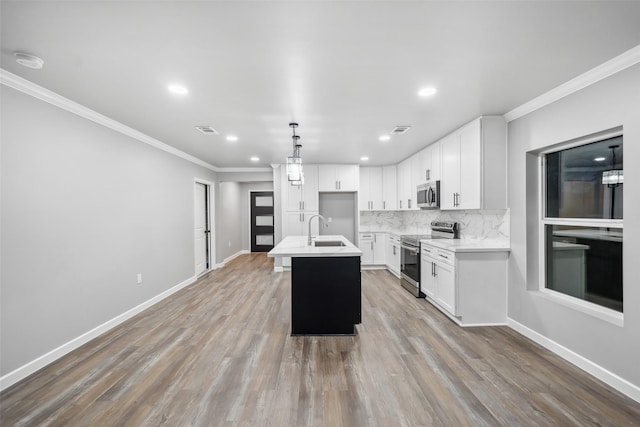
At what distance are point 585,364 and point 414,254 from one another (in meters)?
2.35

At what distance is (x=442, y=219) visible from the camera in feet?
16.6

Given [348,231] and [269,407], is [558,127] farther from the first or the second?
[348,231]

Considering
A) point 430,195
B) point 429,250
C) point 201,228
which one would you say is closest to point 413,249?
point 429,250

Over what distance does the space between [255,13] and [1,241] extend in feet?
8.33

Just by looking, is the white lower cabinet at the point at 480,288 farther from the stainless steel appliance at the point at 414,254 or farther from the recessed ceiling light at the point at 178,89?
the recessed ceiling light at the point at 178,89

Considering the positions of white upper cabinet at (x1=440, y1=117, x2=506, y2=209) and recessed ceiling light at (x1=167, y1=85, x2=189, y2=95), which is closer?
recessed ceiling light at (x1=167, y1=85, x2=189, y2=95)

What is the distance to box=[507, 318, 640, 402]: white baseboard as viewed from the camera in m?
2.08

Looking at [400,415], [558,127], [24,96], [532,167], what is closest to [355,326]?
[400,415]

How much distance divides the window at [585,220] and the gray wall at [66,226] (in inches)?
189

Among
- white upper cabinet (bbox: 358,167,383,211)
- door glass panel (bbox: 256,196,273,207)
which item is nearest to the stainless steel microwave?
white upper cabinet (bbox: 358,167,383,211)

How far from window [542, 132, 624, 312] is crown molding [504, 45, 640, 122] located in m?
0.48

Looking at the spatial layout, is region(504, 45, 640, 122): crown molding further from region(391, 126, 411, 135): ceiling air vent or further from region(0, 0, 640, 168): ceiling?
region(391, 126, 411, 135): ceiling air vent

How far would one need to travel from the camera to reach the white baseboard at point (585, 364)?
2076mm

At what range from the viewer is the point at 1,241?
7.23ft
